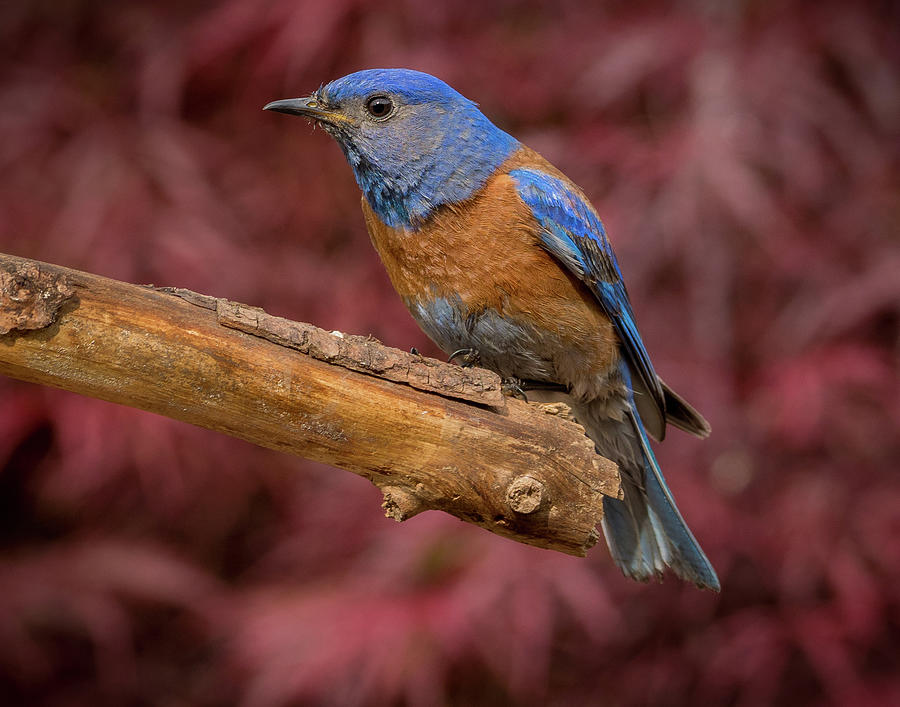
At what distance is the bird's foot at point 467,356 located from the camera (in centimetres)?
297

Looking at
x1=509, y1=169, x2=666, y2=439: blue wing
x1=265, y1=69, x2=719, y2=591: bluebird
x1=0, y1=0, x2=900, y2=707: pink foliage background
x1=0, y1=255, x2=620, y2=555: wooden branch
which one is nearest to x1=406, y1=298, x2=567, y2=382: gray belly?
x1=265, y1=69, x2=719, y2=591: bluebird

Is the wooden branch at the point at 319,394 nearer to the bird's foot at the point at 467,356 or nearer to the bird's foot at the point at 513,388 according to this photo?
the bird's foot at the point at 513,388

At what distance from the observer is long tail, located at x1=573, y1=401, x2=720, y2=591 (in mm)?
3062

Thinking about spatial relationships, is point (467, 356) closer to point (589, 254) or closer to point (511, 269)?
point (511, 269)

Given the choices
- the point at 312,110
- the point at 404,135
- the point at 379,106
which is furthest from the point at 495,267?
the point at 312,110

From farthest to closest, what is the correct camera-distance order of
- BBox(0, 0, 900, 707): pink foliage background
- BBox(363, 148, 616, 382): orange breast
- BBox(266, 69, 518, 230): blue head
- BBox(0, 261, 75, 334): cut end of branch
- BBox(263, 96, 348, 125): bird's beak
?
1. BBox(0, 0, 900, 707): pink foliage background
2. BBox(263, 96, 348, 125): bird's beak
3. BBox(266, 69, 518, 230): blue head
4. BBox(363, 148, 616, 382): orange breast
5. BBox(0, 261, 75, 334): cut end of branch

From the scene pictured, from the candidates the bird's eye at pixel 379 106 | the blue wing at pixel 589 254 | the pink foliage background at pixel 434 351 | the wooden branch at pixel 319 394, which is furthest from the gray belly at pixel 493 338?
the pink foliage background at pixel 434 351

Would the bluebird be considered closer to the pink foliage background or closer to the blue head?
the blue head

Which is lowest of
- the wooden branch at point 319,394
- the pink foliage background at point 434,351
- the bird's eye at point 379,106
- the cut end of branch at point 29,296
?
the pink foliage background at point 434,351

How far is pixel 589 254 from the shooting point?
301cm

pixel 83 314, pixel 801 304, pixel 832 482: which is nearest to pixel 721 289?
Answer: pixel 801 304

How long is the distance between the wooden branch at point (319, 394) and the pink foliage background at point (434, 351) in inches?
53.0

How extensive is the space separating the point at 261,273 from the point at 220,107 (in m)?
0.81

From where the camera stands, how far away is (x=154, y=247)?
3926 mm
